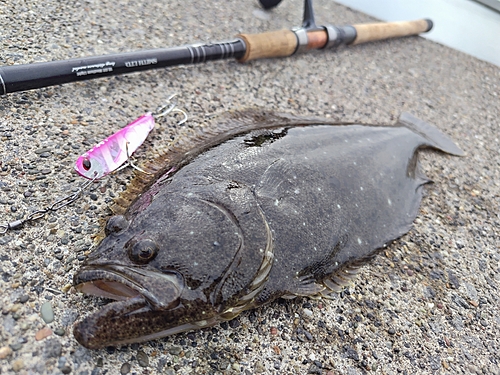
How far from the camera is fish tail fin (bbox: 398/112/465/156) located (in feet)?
11.4

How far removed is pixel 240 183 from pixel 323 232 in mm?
507

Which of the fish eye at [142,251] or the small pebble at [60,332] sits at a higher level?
the fish eye at [142,251]

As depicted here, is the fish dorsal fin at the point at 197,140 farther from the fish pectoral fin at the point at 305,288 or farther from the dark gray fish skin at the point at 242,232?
Answer: the fish pectoral fin at the point at 305,288

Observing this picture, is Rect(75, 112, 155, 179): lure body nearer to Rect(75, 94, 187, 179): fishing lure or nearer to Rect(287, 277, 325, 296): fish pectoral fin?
Rect(75, 94, 187, 179): fishing lure

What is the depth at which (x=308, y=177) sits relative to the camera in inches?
87.4

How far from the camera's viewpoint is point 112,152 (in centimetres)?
240

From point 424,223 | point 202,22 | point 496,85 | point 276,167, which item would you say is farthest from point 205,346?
point 496,85

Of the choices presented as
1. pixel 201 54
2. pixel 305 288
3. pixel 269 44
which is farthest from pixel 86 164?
pixel 269 44

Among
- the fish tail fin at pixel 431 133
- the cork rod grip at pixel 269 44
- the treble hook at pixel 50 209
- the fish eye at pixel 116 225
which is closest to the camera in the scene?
the fish eye at pixel 116 225

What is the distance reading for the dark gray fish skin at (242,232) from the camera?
167 cm

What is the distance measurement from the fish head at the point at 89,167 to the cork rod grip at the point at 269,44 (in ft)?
5.97

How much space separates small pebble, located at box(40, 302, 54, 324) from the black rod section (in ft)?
4.48

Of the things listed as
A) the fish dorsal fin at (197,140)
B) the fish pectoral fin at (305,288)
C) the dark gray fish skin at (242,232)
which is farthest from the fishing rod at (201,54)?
the fish pectoral fin at (305,288)

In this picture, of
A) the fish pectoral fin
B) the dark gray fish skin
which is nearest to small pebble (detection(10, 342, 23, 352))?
the dark gray fish skin
